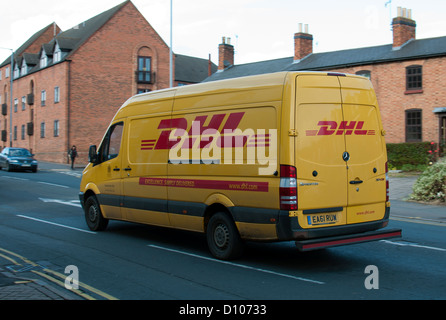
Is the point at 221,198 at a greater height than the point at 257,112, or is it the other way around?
the point at 257,112

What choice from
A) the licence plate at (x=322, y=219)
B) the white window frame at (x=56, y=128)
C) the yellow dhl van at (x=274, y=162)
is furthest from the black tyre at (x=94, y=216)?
the white window frame at (x=56, y=128)

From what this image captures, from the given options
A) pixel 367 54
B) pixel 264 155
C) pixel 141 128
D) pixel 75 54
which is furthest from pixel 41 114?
pixel 264 155

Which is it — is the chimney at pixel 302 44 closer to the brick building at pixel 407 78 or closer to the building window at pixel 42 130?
the brick building at pixel 407 78

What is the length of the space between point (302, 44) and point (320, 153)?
110ft

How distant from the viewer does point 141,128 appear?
9.41 meters

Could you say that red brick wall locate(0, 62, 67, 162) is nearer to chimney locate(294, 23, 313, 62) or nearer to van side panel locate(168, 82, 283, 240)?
chimney locate(294, 23, 313, 62)

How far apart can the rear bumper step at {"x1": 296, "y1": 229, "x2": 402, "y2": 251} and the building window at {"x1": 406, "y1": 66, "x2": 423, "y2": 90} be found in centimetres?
2462

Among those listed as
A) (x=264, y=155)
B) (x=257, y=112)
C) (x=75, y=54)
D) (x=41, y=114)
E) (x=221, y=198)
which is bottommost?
(x=221, y=198)

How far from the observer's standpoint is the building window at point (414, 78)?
29.8m

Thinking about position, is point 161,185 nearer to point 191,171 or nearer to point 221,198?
point 191,171

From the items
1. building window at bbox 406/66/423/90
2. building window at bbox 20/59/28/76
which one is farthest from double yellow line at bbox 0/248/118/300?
building window at bbox 20/59/28/76

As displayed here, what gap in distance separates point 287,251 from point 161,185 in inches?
96.1

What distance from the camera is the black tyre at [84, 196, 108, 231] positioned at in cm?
1055

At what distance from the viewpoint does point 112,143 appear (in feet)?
33.6
